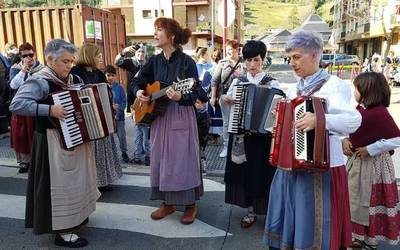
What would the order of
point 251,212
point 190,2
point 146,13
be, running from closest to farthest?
point 251,212
point 190,2
point 146,13

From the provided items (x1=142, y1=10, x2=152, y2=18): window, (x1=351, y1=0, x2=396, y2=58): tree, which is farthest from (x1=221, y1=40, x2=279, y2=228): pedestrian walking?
(x1=142, y1=10, x2=152, y2=18): window

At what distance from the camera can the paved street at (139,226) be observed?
386cm

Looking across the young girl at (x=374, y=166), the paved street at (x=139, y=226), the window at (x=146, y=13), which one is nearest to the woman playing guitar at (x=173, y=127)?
the paved street at (x=139, y=226)

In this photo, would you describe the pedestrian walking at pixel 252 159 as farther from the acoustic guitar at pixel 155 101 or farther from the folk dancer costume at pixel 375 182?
the folk dancer costume at pixel 375 182

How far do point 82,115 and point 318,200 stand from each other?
1.96 m

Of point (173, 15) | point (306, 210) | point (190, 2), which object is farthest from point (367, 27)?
point (306, 210)

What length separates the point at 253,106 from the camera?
366cm

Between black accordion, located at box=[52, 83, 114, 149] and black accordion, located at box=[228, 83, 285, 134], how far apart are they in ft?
3.79

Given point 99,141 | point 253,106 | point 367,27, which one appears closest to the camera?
point 253,106

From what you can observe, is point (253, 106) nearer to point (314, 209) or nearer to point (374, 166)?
point (374, 166)

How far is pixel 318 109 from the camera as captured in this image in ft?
7.87

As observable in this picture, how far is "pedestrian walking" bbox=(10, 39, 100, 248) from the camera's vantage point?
341 cm

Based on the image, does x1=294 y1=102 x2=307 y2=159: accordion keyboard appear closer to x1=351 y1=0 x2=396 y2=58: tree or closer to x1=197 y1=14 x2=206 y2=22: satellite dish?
x1=351 y1=0 x2=396 y2=58: tree

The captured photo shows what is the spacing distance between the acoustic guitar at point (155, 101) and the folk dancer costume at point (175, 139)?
9 centimetres
